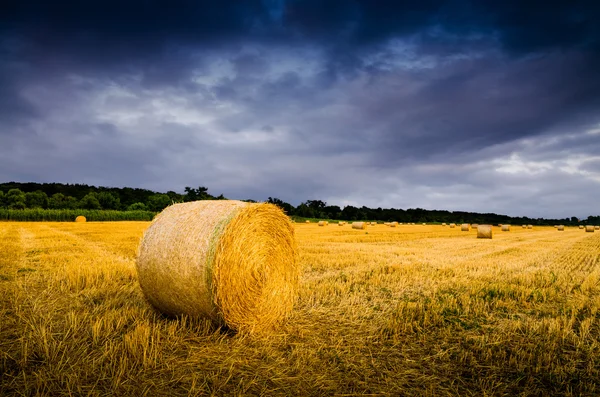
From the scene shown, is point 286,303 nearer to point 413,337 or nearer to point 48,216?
point 413,337

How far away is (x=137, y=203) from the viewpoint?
6588cm

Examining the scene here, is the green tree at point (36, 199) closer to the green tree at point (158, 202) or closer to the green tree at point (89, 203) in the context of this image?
the green tree at point (89, 203)

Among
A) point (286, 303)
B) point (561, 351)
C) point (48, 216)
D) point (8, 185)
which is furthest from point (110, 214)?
point (561, 351)

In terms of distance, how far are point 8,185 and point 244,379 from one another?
87732mm

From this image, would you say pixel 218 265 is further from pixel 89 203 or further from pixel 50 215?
pixel 89 203

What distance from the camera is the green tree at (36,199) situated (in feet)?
204

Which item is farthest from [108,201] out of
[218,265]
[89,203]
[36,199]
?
[218,265]

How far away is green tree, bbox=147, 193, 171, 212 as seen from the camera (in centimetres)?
6594

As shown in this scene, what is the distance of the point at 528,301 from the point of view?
6.57 metres

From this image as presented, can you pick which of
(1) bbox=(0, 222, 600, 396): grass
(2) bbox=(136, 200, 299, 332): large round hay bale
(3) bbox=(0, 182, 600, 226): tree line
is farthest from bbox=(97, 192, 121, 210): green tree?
(2) bbox=(136, 200, 299, 332): large round hay bale

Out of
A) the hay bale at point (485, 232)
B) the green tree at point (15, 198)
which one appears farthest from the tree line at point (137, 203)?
the hay bale at point (485, 232)

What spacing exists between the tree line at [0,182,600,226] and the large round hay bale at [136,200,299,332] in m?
52.2

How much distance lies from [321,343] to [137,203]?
68.4 meters

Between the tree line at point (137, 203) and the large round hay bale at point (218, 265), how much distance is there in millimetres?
52227
